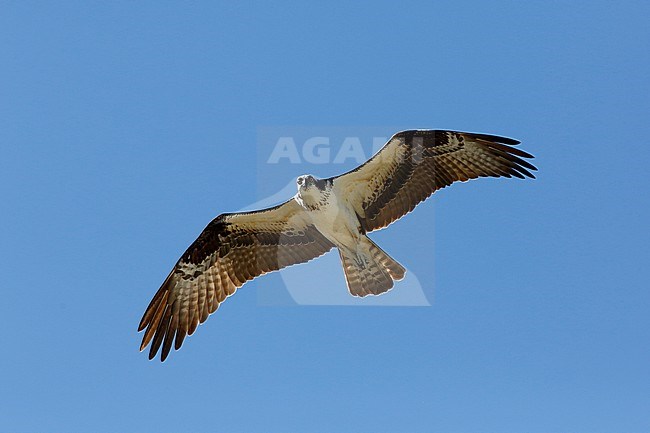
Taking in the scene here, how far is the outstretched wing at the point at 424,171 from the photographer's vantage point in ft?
36.7

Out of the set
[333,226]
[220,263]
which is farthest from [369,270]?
[220,263]

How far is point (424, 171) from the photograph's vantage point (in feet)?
37.1

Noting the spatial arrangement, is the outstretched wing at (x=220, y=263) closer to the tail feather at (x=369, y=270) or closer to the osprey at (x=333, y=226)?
the osprey at (x=333, y=226)

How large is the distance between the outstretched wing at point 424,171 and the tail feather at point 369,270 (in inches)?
14.5

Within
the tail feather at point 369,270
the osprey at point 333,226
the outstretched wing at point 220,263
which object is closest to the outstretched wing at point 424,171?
the osprey at point 333,226

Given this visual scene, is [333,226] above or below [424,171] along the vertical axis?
below

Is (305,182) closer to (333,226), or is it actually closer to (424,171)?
(333,226)

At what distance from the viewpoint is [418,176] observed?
11328 millimetres

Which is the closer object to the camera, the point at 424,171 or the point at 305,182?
the point at 305,182

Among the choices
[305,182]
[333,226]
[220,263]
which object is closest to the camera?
[305,182]

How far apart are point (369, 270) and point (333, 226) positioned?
77 centimetres

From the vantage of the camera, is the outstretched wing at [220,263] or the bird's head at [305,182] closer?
the bird's head at [305,182]

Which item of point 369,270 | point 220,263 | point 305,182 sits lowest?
point 369,270

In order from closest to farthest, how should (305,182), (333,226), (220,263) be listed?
1. (305,182)
2. (333,226)
3. (220,263)
